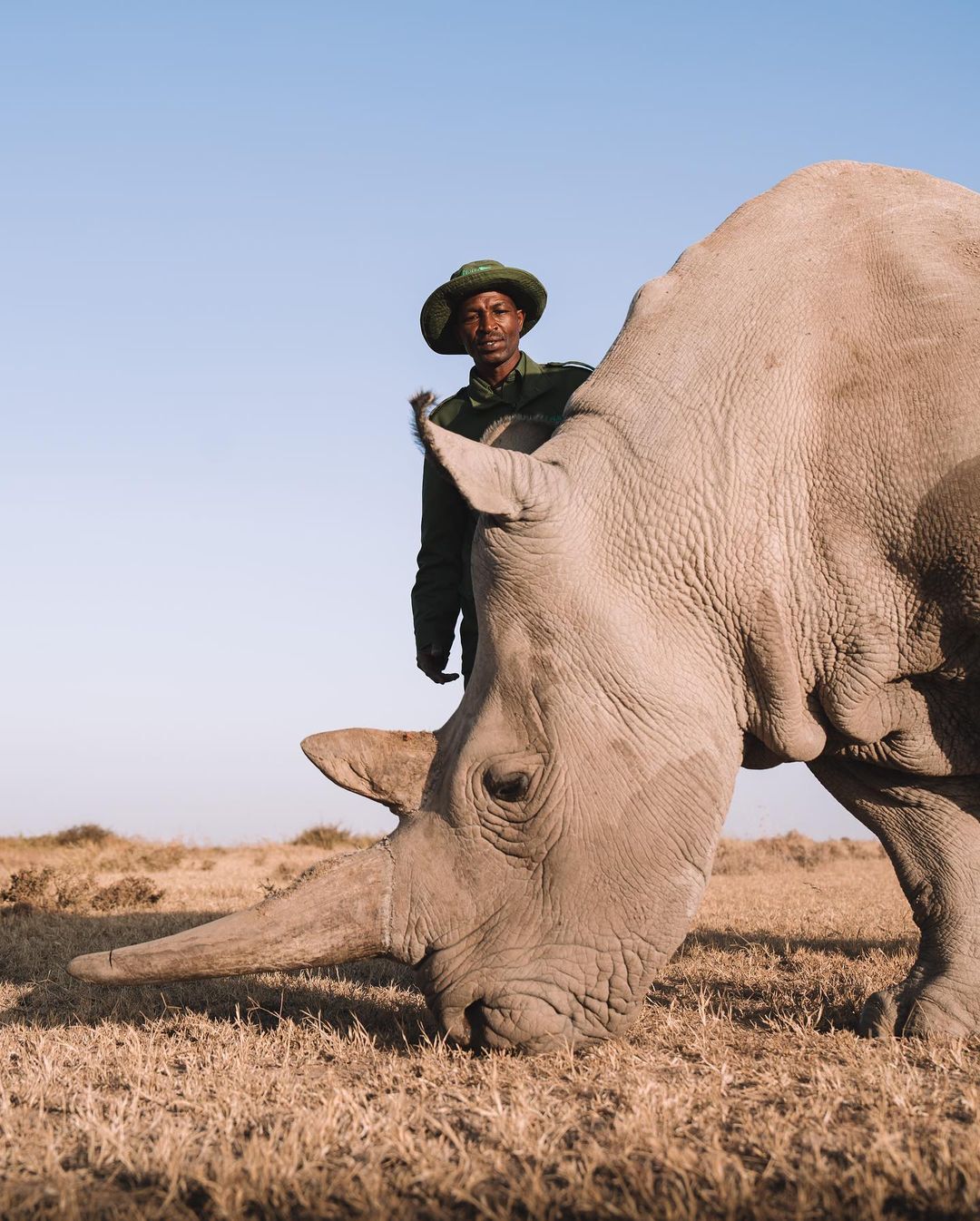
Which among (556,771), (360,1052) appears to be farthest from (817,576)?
(360,1052)

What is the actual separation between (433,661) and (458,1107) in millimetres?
2858

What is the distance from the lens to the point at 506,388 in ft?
18.9

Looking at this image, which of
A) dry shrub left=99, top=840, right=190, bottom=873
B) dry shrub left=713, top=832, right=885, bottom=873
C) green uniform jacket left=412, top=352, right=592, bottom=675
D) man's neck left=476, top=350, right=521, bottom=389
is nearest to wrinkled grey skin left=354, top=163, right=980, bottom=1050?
green uniform jacket left=412, top=352, right=592, bottom=675

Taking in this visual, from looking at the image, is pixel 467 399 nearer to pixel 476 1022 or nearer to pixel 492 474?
pixel 492 474

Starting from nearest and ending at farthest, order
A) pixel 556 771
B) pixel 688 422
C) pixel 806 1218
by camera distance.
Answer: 1. pixel 806 1218
2. pixel 556 771
3. pixel 688 422

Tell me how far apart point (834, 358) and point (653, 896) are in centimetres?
183

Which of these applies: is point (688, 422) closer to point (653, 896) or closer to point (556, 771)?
point (556, 771)

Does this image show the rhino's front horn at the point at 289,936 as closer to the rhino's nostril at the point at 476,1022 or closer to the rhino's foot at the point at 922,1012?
the rhino's nostril at the point at 476,1022

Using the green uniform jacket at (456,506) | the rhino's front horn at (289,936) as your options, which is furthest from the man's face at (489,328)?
the rhino's front horn at (289,936)

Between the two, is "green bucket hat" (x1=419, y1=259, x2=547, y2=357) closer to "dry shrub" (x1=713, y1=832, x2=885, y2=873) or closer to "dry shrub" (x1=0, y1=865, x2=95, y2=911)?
"dry shrub" (x1=0, y1=865, x2=95, y2=911)

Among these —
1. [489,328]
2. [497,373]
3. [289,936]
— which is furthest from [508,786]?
[489,328]

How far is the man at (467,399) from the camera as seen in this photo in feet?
18.6

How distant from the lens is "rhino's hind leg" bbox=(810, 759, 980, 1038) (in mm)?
4098

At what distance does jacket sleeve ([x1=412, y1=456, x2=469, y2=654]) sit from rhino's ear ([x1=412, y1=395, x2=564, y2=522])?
5.82 feet
